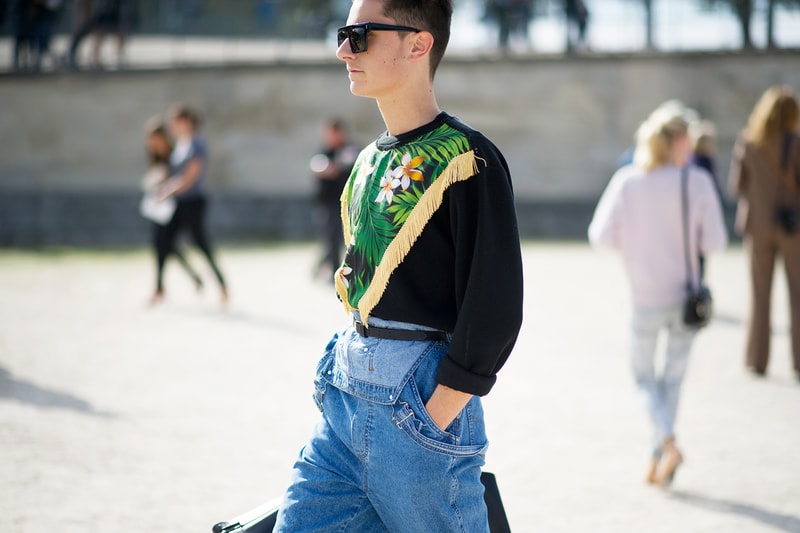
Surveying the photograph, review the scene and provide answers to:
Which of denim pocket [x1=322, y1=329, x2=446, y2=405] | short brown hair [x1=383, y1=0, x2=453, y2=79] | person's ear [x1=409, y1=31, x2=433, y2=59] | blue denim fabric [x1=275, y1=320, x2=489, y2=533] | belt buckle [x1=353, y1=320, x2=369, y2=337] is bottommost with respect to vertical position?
blue denim fabric [x1=275, y1=320, x2=489, y2=533]

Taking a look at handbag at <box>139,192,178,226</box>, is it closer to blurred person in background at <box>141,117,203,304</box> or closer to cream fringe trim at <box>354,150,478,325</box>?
blurred person in background at <box>141,117,203,304</box>

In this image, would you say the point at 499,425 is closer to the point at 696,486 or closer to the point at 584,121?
the point at 696,486

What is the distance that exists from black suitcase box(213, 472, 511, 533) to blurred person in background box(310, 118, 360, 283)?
1131cm

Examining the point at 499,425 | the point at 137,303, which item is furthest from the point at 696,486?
the point at 137,303

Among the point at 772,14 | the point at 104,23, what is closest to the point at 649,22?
the point at 772,14

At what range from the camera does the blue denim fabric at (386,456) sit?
276 centimetres

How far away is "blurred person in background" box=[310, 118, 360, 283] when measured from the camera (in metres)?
14.4

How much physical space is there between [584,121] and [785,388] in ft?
52.4

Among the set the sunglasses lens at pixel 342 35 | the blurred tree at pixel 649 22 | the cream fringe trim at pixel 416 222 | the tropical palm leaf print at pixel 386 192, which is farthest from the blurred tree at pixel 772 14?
the cream fringe trim at pixel 416 222

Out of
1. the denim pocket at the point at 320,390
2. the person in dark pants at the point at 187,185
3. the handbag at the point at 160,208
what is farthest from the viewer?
the handbag at the point at 160,208

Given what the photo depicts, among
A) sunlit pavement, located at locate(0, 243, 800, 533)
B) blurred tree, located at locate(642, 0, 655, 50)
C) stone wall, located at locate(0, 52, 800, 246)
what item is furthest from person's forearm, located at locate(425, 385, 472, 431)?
blurred tree, located at locate(642, 0, 655, 50)

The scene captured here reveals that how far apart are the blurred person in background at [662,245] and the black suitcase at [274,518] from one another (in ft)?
10.6

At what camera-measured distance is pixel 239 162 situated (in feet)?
79.5

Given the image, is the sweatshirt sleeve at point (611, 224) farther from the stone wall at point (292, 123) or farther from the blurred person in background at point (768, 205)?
the stone wall at point (292, 123)
